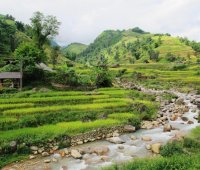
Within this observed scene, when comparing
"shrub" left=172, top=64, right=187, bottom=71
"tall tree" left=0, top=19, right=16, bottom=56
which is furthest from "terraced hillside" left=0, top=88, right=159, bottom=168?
"shrub" left=172, top=64, right=187, bottom=71

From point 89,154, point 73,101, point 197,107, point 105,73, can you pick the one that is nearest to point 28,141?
point 89,154

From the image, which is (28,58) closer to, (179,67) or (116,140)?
(116,140)

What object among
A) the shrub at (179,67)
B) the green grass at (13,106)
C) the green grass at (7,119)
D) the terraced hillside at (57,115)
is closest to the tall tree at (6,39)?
the shrub at (179,67)

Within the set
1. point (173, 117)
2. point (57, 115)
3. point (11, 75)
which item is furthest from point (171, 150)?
point (11, 75)

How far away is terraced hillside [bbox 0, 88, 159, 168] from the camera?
3005 cm

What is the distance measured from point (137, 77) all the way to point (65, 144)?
224 feet

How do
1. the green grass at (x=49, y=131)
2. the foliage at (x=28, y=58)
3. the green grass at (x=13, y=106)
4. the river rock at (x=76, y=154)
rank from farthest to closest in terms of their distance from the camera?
1. the foliage at (x=28, y=58)
2. the green grass at (x=13, y=106)
3. the green grass at (x=49, y=131)
4. the river rock at (x=76, y=154)

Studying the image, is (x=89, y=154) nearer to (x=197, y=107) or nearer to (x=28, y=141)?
(x=28, y=141)

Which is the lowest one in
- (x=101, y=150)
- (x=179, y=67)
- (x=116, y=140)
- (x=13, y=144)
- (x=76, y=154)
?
(x=76, y=154)

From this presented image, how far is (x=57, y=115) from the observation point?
37.3 meters

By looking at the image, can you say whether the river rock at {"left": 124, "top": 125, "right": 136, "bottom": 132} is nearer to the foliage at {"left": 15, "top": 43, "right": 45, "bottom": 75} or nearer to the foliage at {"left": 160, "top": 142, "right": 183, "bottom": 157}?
the foliage at {"left": 160, "top": 142, "right": 183, "bottom": 157}

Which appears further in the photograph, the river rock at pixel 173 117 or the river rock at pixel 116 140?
the river rock at pixel 173 117

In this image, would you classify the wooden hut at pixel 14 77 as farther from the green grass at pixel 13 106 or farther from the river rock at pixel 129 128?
the river rock at pixel 129 128

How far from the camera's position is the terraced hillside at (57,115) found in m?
30.0
